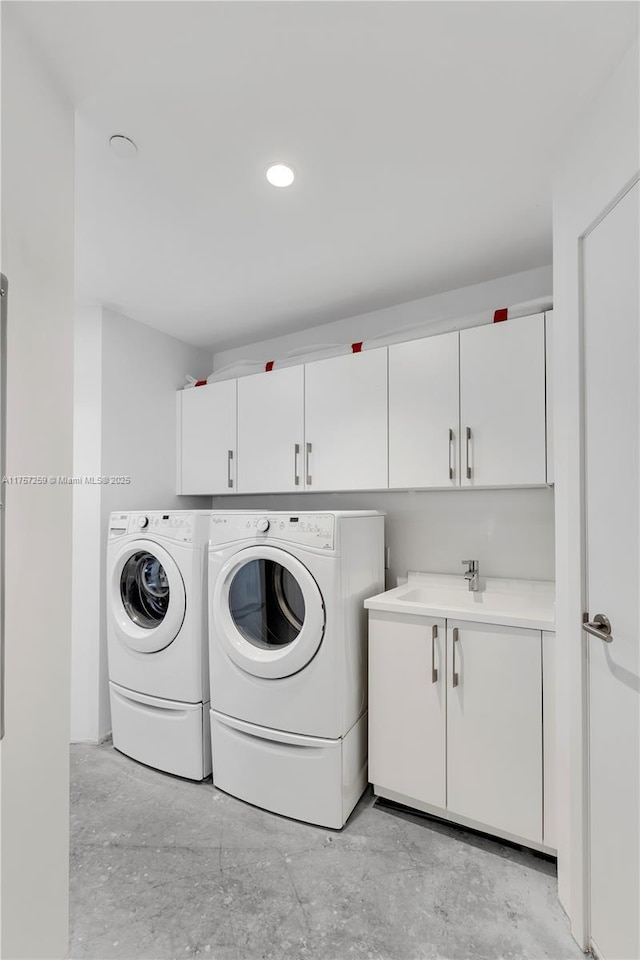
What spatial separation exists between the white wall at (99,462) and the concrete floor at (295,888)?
0.70 m

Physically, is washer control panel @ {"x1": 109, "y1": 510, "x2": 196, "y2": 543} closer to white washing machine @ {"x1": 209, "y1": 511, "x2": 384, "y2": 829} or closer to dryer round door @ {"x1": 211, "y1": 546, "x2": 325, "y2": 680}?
white washing machine @ {"x1": 209, "y1": 511, "x2": 384, "y2": 829}

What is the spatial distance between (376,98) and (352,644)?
76.6 inches

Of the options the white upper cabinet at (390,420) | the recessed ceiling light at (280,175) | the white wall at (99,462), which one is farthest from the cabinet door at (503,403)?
the white wall at (99,462)

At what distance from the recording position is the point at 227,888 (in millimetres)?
1600

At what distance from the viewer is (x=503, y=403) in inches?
81.4

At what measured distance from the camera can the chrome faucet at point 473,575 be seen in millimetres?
2346

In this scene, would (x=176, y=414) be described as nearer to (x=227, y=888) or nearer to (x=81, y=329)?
(x=81, y=329)

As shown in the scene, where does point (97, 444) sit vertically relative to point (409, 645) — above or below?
above

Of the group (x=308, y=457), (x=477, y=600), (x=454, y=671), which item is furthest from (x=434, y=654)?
(x=308, y=457)

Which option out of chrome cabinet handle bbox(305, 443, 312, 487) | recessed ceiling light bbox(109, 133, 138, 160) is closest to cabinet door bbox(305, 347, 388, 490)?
chrome cabinet handle bbox(305, 443, 312, 487)

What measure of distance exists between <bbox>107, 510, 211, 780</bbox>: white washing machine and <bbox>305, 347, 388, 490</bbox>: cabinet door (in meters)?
0.69

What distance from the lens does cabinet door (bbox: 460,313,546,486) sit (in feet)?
6.53

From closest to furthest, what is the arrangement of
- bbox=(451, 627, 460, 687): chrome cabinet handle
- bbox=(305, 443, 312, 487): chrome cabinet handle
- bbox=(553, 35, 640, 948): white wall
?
bbox=(553, 35, 640, 948): white wall
bbox=(451, 627, 460, 687): chrome cabinet handle
bbox=(305, 443, 312, 487): chrome cabinet handle

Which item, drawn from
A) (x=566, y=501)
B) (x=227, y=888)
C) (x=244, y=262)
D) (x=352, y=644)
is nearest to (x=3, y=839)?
(x=227, y=888)
